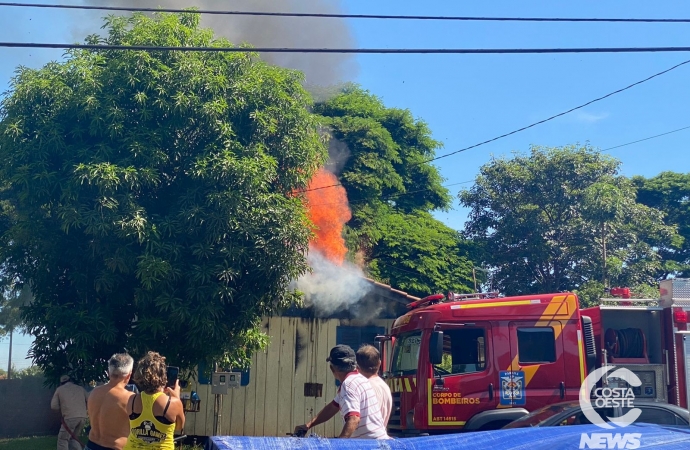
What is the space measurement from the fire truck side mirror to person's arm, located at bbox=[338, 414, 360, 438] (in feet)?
12.9

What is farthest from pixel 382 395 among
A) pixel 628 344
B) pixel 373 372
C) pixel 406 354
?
pixel 628 344

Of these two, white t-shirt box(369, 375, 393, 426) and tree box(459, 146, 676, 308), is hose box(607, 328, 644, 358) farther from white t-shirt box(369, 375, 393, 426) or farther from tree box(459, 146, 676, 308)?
tree box(459, 146, 676, 308)

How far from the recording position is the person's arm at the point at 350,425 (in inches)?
209

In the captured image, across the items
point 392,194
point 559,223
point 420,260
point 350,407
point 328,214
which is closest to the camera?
point 350,407

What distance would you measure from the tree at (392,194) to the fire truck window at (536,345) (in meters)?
14.6

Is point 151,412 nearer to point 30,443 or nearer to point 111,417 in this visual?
point 111,417

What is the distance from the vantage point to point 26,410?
1609cm

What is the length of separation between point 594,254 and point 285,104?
1328cm

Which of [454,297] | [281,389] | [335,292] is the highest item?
[335,292]

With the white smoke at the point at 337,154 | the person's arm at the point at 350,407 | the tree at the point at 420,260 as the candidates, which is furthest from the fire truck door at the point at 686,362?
the white smoke at the point at 337,154

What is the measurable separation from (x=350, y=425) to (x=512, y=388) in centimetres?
459

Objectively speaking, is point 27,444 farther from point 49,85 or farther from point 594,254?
point 594,254

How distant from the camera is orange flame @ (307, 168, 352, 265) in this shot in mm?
21406

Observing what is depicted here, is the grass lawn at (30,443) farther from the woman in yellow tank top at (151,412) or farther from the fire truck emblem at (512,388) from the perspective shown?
the woman in yellow tank top at (151,412)
